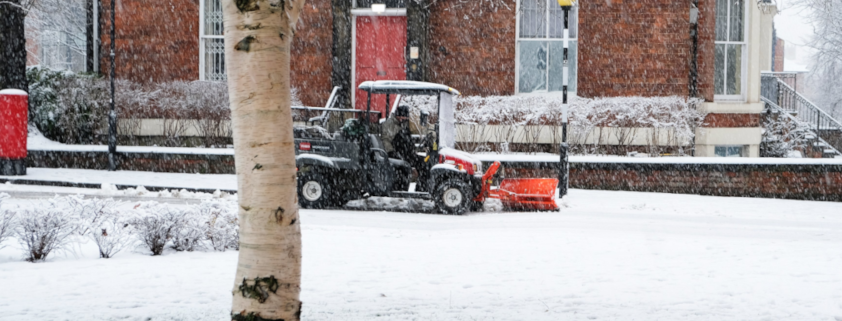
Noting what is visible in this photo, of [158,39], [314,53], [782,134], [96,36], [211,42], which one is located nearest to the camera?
[314,53]

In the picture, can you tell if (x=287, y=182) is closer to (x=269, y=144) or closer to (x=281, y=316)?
(x=269, y=144)

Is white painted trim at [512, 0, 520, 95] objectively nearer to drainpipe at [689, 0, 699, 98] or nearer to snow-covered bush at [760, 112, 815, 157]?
drainpipe at [689, 0, 699, 98]

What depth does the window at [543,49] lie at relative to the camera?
17.9m

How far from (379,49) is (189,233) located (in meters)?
10.9

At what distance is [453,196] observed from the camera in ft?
38.0

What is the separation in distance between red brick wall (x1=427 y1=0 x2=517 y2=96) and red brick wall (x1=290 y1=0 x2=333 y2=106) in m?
2.35

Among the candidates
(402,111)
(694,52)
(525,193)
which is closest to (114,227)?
(402,111)

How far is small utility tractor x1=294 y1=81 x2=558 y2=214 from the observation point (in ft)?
38.1

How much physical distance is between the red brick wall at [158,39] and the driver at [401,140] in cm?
831

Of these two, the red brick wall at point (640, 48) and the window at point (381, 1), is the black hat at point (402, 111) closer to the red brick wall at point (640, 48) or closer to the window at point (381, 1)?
the window at point (381, 1)

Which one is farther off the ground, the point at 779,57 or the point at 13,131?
the point at 779,57

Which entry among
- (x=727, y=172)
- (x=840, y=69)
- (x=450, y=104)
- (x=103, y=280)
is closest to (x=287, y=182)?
(x=103, y=280)

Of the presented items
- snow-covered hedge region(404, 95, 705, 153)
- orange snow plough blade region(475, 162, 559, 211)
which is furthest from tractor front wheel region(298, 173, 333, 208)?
snow-covered hedge region(404, 95, 705, 153)

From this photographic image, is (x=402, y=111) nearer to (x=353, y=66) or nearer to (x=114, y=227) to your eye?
(x=114, y=227)
